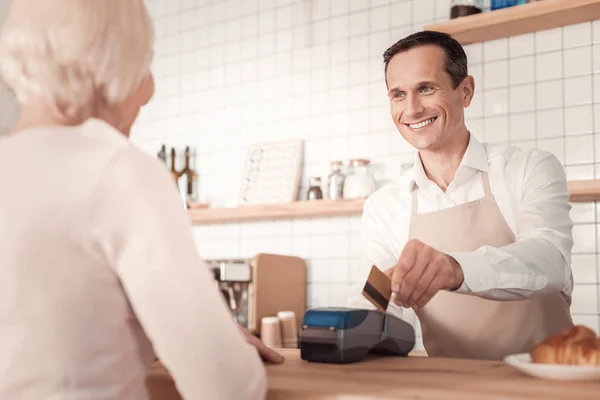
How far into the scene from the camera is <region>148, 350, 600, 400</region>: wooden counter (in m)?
1.05

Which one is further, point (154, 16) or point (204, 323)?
point (154, 16)

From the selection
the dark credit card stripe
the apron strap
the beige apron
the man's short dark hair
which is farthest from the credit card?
the man's short dark hair

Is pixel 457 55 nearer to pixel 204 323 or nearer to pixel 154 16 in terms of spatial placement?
pixel 204 323

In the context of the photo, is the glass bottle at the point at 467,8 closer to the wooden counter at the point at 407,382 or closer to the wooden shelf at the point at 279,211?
the wooden shelf at the point at 279,211

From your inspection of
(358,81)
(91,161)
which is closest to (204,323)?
(91,161)

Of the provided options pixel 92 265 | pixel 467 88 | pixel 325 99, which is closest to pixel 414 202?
pixel 467 88

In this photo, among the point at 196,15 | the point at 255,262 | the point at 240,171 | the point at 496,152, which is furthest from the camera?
the point at 196,15

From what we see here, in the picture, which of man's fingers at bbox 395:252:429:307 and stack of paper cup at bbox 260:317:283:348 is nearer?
man's fingers at bbox 395:252:429:307

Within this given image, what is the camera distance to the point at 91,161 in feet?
2.73

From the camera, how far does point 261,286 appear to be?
11.4 ft

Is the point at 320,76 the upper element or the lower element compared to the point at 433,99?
upper

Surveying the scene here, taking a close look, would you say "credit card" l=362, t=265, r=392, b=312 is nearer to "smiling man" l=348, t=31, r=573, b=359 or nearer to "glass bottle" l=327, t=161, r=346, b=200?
"smiling man" l=348, t=31, r=573, b=359

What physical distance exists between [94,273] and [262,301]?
2675 mm

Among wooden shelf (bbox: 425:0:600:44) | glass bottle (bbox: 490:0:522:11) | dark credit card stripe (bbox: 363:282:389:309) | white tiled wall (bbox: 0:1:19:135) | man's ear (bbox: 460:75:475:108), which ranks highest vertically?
glass bottle (bbox: 490:0:522:11)
